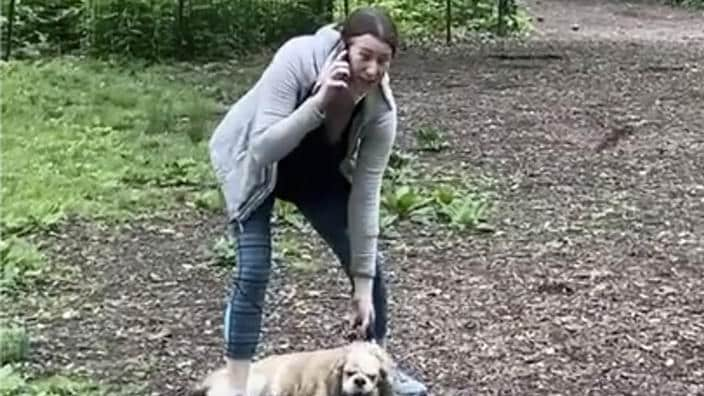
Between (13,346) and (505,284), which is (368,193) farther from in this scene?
(505,284)

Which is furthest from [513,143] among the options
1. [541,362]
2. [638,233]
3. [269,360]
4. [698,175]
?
[269,360]

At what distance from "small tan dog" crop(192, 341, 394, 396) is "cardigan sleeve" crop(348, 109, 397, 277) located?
0.75 feet

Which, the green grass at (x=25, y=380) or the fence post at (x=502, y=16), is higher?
the green grass at (x=25, y=380)

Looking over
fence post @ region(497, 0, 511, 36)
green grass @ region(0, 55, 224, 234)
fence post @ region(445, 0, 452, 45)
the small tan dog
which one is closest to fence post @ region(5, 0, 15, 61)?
green grass @ region(0, 55, 224, 234)

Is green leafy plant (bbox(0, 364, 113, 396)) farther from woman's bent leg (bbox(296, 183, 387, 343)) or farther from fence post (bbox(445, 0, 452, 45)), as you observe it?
fence post (bbox(445, 0, 452, 45))

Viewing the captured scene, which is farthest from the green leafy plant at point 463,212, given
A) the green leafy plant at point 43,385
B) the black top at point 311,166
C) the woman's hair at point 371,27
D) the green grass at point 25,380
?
the woman's hair at point 371,27

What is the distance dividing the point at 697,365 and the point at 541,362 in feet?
1.66

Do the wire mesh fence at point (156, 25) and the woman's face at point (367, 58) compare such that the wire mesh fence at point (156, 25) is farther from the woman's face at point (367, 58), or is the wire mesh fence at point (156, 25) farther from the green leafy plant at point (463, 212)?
the woman's face at point (367, 58)

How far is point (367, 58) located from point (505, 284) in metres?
2.66

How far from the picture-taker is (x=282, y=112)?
12.3 ft

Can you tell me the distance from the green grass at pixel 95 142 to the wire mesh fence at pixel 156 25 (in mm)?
1015

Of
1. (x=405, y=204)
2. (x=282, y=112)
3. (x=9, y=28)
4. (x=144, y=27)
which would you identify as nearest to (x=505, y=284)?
(x=405, y=204)

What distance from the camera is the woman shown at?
143 inches

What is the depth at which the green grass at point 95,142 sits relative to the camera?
7.79 meters
